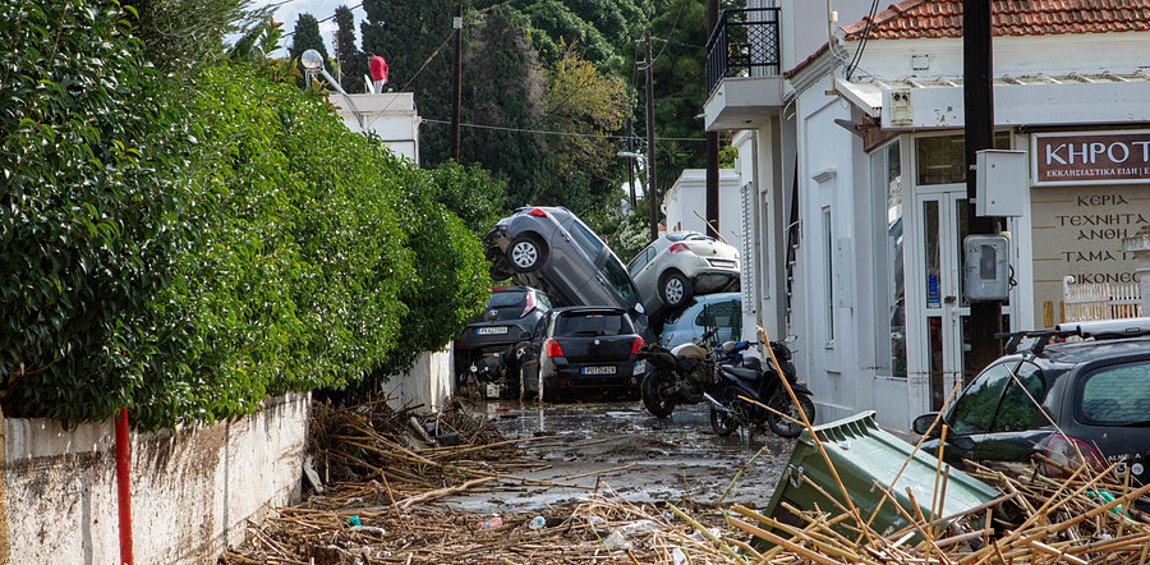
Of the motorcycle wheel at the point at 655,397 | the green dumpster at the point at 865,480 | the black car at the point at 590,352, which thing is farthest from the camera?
the black car at the point at 590,352

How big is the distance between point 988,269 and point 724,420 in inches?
260

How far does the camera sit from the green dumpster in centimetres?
632

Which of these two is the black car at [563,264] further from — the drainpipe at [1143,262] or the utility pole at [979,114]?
the utility pole at [979,114]

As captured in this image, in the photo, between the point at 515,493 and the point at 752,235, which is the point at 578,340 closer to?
the point at 752,235

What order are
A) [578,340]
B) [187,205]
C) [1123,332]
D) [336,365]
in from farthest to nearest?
[578,340], [336,365], [1123,332], [187,205]

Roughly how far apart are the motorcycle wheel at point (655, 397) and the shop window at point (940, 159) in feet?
18.2

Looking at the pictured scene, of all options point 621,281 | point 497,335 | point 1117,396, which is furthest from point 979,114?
point 497,335

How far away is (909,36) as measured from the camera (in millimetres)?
17688

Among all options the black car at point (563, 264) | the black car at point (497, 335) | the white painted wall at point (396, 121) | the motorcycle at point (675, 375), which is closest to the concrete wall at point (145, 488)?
the motorcycle at point (675, 375)

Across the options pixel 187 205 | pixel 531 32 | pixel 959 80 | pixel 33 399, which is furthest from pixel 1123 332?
pixel 531 32

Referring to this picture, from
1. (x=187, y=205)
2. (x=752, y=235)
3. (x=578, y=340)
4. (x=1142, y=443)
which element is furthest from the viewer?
(x=752, y=235)

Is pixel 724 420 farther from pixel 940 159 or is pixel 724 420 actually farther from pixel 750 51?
pixel 750 51

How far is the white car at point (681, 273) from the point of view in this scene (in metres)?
32.5

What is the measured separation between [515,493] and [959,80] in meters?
8.14
